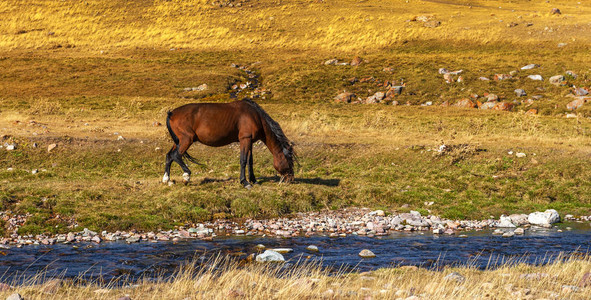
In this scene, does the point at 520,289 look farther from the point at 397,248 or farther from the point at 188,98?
the point at 188,98

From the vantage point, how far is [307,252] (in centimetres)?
1234

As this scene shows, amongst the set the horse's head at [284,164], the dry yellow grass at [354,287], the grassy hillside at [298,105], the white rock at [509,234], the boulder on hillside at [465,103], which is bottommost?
the boulder on hillside at [465,103]

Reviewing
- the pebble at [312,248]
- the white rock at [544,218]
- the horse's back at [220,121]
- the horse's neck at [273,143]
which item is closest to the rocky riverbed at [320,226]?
the white rock at [544,218]

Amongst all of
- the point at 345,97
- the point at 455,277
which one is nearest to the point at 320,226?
the point at 455,277

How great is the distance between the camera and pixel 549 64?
49.9 meters

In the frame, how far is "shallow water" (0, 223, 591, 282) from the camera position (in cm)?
1079

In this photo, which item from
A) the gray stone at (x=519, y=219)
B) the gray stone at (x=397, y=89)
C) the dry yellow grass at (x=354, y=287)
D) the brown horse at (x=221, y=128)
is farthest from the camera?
the gray stone at (x=397, y=89)

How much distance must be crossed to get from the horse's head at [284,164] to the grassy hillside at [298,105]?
0.49 metres

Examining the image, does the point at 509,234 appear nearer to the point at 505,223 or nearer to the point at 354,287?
the point at 505,223

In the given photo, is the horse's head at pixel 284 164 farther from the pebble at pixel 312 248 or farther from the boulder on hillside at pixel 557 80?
the boulder on hillside at pixel 557 80

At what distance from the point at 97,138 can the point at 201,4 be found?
59351mm

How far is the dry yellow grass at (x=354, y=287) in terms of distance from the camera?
324 inches

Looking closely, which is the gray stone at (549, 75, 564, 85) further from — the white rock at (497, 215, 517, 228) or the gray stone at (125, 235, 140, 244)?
the gray stone at (125, 235, 140, 244)

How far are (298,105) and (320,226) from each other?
2611 cm
